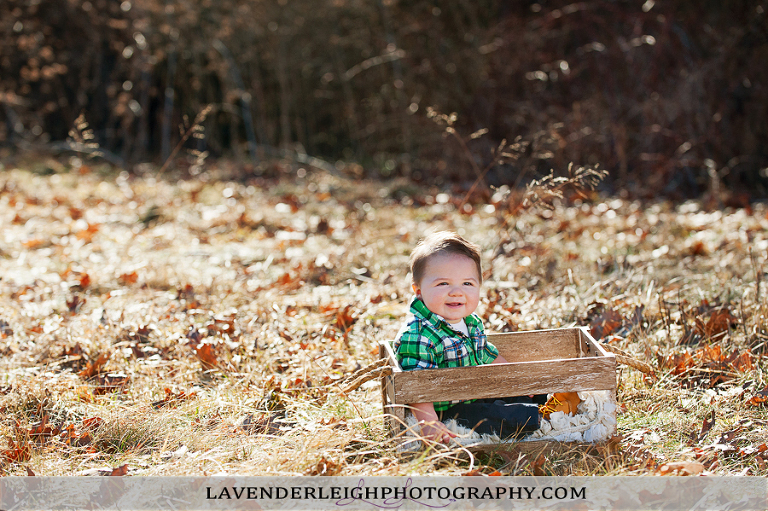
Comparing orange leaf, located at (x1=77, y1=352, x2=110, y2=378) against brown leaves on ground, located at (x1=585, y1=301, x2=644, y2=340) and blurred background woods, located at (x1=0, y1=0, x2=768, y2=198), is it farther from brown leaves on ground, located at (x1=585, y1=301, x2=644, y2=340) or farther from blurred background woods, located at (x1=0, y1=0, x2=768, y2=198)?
blurred background woods, located at (x1=0, y1=0, x2=768, y2=198)

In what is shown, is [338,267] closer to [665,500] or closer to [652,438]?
[652,438]

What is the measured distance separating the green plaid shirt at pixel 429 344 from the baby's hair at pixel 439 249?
12 centimetres

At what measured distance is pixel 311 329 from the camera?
3.34m

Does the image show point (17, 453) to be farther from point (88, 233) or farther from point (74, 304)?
point (88, 233)

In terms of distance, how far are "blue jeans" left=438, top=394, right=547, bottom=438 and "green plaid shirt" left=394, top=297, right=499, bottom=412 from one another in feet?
0.21

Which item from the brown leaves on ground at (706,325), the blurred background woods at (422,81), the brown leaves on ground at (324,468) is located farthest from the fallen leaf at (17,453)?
the blurred background woods at (422,81)

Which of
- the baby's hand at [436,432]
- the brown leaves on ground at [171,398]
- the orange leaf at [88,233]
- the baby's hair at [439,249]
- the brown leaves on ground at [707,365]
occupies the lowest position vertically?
the baby's hand at [436,432]

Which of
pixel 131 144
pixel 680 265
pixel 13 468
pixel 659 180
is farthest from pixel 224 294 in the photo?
pixel 131 144

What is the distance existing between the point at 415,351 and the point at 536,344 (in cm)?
55

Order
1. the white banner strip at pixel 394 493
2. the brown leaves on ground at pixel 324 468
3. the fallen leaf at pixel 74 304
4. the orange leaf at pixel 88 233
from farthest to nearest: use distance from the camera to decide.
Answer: the orange leaf at pixel 88 233 → the fallen leaf at pixel 74 304 → the brown leaves on ground at pixel 324 468 → the white banner strip at pixel 394 493

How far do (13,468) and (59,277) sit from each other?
2.50m

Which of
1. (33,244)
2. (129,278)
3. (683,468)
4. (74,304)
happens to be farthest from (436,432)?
(33,244)

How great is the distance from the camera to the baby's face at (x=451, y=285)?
221 centimetres

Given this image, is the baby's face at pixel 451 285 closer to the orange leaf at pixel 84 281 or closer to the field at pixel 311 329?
the field at pixel 311 329
